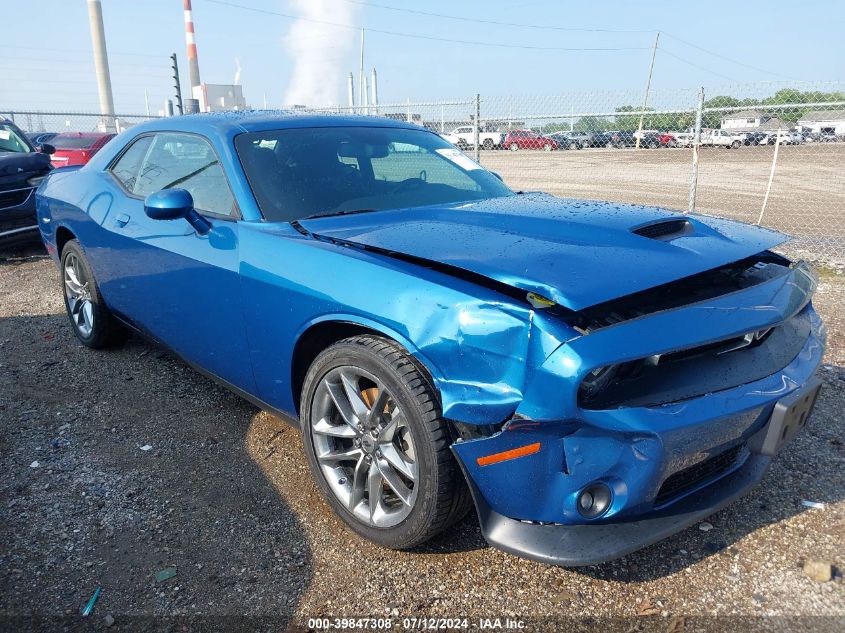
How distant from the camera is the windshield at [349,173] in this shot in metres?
2.89

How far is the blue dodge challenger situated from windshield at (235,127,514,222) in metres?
0.01

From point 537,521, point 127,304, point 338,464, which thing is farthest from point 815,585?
point 127,304

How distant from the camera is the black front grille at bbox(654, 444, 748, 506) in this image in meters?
1.99

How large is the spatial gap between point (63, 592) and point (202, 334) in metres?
1.21

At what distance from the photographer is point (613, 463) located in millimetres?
1794

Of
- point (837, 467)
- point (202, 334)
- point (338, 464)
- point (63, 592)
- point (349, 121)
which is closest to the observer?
point (63, 592)

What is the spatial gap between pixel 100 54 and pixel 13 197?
4494 centimetres

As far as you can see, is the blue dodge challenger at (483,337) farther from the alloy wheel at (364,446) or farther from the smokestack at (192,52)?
the smokestack at (192,52)

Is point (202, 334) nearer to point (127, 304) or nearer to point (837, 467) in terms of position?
point (127, 304)

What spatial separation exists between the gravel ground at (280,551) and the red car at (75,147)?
7.81m

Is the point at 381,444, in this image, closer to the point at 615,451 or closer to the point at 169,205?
the point at 615,451

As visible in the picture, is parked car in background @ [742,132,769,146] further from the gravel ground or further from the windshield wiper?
the windshield wiper

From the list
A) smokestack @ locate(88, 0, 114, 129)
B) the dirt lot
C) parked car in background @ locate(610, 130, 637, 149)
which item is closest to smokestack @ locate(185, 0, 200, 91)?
smokestack @ locate(88, 0, 114, 129)

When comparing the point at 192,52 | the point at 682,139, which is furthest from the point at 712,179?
the point at 192,52
